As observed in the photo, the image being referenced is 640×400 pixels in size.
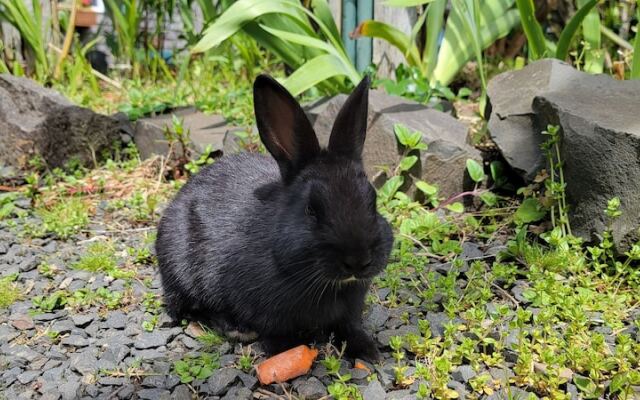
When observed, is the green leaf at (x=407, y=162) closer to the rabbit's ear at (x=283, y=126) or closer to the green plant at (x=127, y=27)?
the rabbit's ear at (x=283, y=126)

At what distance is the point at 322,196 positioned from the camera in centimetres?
232

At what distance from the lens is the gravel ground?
243 cm

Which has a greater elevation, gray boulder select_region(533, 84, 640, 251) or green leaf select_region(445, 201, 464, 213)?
gray boulder select_region(533, 84, 640, 251)

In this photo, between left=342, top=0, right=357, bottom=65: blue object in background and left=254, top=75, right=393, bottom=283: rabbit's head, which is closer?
left=254, top=75, right=393, bottom=283: rabbit's head

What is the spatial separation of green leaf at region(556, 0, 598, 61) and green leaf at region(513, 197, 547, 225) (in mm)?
1273

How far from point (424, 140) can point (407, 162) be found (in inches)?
7.4

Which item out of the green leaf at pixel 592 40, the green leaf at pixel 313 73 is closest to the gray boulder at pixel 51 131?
the green leaf at pixel 313 73

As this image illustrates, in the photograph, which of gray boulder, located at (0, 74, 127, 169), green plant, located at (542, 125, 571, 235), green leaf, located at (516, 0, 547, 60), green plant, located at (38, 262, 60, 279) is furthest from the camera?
gray boulder, located at (0, 74, 127, 169)

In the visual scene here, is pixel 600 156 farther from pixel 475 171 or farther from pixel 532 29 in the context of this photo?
pixel 532 29

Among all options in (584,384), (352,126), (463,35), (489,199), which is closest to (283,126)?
Result: (352,126)

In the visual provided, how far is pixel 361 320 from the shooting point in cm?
285

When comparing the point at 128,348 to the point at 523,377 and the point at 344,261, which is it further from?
the point at 523,377

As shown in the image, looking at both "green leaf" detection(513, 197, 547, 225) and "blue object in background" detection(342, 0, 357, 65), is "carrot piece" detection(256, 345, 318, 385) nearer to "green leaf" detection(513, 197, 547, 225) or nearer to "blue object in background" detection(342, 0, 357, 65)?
"green leaf" detection(513, 197, 547, 225)

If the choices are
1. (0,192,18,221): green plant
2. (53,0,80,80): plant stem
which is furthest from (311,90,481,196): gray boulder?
(53,0,80,80): plant stem
